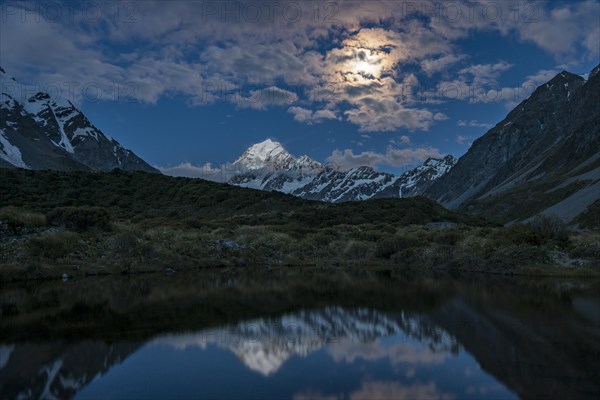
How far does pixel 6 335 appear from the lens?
16328 mm

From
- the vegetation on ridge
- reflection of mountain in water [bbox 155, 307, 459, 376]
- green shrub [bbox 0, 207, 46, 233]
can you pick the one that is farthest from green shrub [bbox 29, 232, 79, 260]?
reflection of mountain in water [bbox 155, 307, 459, 376]

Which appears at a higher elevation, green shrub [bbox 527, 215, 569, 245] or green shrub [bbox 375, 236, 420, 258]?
green shrub [bbox 527, 215, 569, 245]

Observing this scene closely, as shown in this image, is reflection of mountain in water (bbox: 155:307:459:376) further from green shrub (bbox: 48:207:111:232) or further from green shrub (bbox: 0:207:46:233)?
green shrub (bbox: 48:207:111:232)

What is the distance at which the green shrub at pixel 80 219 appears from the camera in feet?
149

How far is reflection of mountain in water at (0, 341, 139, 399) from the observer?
11156mm

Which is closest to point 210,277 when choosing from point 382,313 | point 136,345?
point 382,313

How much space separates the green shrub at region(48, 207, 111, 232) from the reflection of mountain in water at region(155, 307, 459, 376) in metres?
32.8

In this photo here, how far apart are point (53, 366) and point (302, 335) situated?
7.78 metres

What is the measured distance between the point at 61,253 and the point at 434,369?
33.3m

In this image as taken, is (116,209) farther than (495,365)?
Yes

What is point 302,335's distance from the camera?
55.2 ft

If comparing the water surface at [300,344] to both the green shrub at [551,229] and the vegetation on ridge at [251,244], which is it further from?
the green shrub at [551,229]

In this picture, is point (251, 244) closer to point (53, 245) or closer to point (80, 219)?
point (80, 219)

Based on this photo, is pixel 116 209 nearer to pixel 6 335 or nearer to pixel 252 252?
pixel 252 252
